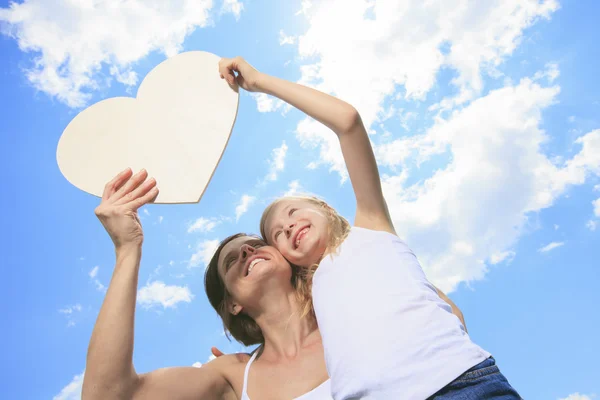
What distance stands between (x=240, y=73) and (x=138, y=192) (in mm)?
877

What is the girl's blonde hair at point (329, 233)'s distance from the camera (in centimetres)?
257

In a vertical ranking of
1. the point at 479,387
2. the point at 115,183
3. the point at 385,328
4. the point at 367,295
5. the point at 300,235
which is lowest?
the point at 479,387

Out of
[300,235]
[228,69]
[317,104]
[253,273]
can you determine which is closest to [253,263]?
[253,273]

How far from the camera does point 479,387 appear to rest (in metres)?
1.86

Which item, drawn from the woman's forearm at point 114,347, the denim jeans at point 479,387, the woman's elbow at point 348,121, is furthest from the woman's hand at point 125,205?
the denim jeans at point 479,387

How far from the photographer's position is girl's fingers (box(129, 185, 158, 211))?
2438 millimetres

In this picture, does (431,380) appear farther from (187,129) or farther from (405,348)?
(187,129)

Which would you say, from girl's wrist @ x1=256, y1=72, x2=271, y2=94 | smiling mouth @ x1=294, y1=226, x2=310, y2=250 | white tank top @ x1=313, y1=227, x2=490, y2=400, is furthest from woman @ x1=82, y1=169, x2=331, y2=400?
girl's wrist @ x1=256, y1=72, x2=271, y2=94

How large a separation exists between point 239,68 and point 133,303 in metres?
1.38

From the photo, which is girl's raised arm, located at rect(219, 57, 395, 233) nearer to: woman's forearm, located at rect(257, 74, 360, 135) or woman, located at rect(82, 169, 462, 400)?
woman's forearm, located at rect(257, 74, 360, 135)

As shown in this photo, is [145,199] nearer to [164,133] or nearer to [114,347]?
[164,133]

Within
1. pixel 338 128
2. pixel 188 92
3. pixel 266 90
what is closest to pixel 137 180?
pixel 188 92

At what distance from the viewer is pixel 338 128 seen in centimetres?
242

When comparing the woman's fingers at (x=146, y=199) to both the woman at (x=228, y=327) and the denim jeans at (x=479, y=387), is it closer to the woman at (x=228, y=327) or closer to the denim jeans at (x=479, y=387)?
the woman at (x=228, y=327)
